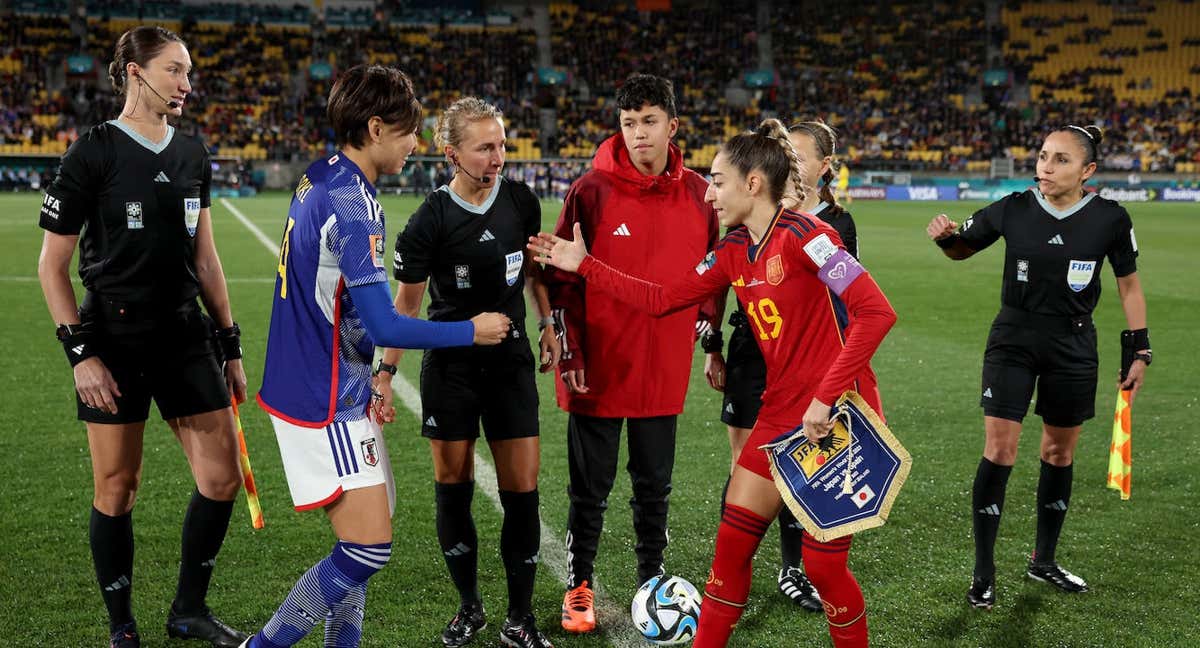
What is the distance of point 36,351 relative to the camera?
1006cm

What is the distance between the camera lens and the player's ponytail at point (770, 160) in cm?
345

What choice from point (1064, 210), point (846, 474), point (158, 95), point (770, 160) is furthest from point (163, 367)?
point (1064, 210)

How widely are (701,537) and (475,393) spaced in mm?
1842

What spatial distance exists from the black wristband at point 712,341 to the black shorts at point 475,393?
0.98 metres

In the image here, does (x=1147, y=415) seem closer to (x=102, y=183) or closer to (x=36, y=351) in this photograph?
(x=102, y=183)

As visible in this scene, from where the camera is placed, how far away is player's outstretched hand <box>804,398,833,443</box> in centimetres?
321

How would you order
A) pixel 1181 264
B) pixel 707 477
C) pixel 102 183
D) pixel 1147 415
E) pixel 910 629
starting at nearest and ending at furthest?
pixel 102 183 → pixel 910 629 → pixel 707 477 → pixel 1147 415 → pixel 1181 264

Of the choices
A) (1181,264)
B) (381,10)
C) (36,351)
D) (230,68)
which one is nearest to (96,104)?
(230,68)

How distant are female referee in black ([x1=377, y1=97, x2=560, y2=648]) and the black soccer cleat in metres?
0.84

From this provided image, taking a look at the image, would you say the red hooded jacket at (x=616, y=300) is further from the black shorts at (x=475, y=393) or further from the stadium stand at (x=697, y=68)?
the stadium stand at (x=697, y=68)

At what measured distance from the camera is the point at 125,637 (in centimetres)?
399

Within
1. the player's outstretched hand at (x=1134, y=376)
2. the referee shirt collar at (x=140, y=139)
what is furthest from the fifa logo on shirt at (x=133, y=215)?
the player's outstretched hand at (x=1134, y=376)

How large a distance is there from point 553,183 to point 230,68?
57.9ft

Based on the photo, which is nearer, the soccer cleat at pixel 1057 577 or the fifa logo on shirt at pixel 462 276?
the fifa logo on shirt at pixel 462 276
